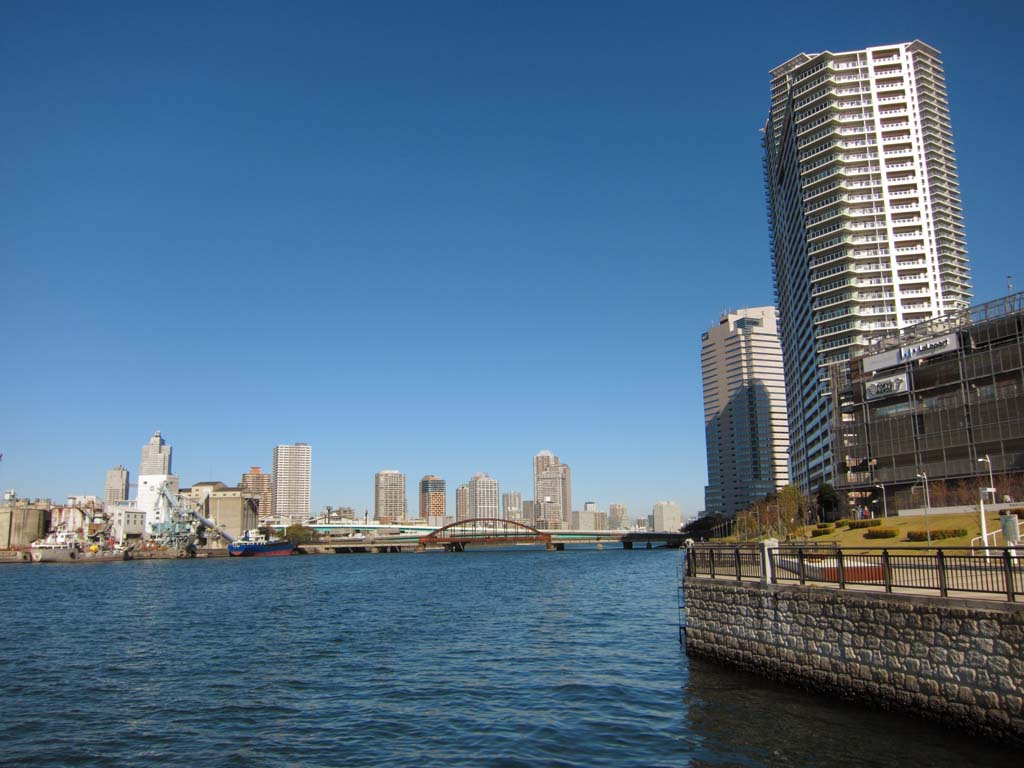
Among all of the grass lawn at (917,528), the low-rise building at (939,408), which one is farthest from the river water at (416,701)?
the low-rise building at (939,408)

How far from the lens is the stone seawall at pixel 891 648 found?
17000 millimetres

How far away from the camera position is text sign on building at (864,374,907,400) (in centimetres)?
8475

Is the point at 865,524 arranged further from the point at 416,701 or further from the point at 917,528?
the point at 416,701

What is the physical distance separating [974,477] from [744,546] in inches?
2545

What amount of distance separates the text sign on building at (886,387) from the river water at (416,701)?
51284mm

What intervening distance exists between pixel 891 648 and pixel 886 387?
74.9 metres

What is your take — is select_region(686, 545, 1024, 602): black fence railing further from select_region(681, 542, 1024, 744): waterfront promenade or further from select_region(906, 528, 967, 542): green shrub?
select_region(906, 528, 967, 542): green shrub

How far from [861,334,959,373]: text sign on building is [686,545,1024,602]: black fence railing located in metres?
61.0

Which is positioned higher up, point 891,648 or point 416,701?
point 891,648

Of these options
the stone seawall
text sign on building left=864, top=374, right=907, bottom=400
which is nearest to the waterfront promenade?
the stone seawall

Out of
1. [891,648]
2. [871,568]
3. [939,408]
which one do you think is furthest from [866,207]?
[891,648]

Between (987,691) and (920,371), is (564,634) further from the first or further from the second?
(920,371)

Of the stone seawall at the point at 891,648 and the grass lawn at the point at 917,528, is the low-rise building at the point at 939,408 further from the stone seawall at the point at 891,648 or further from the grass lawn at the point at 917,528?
the stone seawall at the point at 891,648

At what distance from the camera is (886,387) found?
86.6m
